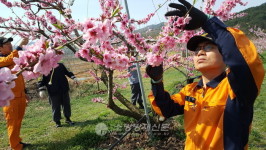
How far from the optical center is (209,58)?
1561 millimetres

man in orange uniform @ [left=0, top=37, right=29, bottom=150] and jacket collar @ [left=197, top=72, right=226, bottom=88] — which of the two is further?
man in orange uniform @ [left=0, top=37, right=29, bottom=150]

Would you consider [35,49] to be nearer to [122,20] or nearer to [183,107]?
[122,20]

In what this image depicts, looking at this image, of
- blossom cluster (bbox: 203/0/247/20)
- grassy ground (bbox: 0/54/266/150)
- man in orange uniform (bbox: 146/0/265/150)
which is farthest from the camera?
grassy ground (bbox: 0/54/266/150)

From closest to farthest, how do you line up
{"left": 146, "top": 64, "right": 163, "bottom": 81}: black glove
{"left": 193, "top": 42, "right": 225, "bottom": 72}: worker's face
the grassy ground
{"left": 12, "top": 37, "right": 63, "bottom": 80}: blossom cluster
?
→ {"left": 12, "top": 37, "right": 63, "bottom": 80}: blossom cluster
{"left": 193, "top": 42, "right": 225, "bottom": 72}: worker's face
{"left": 146, "top": 64, "right": 163, "bottom": 81}: black glove
the grassy ground

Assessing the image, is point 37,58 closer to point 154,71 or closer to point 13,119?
point 154,71

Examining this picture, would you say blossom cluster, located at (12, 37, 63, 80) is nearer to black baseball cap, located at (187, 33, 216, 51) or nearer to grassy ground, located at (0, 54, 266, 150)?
black baseball cap, located at (187, 33, 216, 51)

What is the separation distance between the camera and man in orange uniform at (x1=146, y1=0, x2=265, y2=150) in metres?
1.28

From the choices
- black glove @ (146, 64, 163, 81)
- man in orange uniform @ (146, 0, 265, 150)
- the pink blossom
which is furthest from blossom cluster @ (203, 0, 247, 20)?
the pink blossom

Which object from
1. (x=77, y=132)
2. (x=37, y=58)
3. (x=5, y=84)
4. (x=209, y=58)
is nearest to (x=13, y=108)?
(x=77, y=132)

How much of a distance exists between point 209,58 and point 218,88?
0.24 metres

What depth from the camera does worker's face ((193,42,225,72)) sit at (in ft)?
5.08

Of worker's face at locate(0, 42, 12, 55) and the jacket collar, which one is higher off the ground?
worker's face at locate(0, 42, 12, 55)

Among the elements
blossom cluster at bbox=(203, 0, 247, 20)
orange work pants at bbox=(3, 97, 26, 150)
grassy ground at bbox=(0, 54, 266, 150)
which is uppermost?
blossom cluster at bbox=(203, 0, 247, 20)

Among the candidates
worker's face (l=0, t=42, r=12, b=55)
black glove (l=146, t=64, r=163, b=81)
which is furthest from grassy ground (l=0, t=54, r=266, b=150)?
black glove (l=146, t=64, r=163, b=81)
